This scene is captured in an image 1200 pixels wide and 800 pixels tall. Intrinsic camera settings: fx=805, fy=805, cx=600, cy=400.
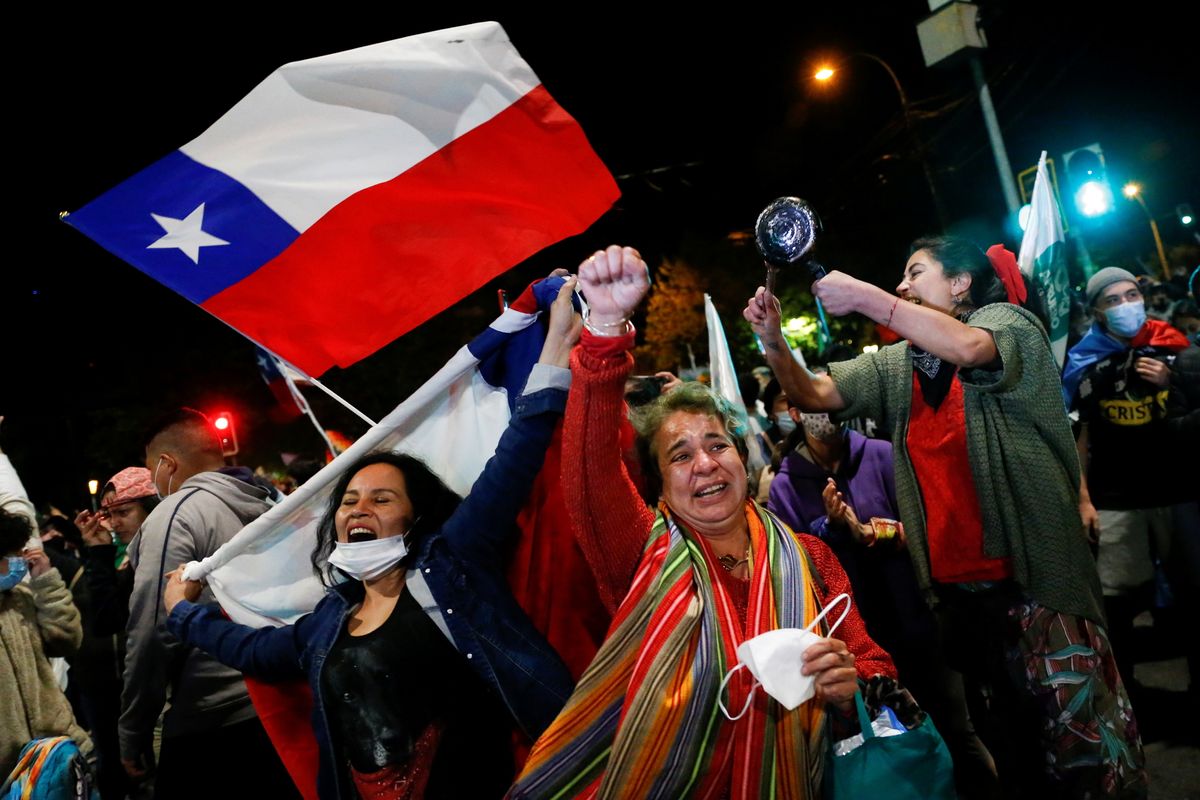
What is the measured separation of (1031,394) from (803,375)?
0.79 meters

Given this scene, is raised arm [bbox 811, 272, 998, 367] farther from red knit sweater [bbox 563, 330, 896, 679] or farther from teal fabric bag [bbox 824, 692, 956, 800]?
teal fabric bag [bbox 824, 692, 956, 800]

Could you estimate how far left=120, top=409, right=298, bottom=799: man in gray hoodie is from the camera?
3559 mm

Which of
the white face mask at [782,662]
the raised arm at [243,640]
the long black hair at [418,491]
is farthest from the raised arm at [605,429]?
the raised arm at [243,640]

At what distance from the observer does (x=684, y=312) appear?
1319 inches

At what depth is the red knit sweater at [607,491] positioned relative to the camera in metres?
2.26

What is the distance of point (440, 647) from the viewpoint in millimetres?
2631

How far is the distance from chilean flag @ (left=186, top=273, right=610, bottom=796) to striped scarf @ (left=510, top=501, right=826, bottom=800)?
0.54m

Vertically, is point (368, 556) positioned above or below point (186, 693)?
above

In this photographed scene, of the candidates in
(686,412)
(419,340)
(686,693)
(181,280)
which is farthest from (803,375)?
(419,340)

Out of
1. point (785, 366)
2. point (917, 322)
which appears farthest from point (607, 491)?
point (917, 322)

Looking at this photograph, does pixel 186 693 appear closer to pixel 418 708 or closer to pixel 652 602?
pixel 418 708

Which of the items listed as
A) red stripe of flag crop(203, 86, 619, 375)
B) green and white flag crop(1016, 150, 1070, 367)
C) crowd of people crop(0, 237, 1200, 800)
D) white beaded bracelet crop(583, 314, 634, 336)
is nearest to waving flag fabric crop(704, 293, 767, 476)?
crowd of people crop(0, 237, 1200, 800)

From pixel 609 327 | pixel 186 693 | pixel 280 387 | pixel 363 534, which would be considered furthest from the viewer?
pixel 280 387

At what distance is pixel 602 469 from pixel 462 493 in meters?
0.93
